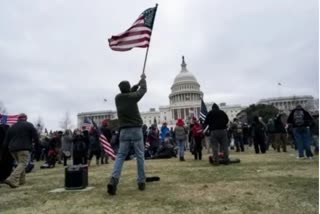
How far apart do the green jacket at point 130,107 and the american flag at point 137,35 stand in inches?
59.7

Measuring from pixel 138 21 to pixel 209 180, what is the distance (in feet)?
13.2

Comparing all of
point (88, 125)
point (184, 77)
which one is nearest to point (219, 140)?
point (88, 125)

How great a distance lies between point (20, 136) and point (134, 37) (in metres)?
4.08

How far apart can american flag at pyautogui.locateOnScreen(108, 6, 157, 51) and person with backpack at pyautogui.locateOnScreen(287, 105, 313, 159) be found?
22.1 feet

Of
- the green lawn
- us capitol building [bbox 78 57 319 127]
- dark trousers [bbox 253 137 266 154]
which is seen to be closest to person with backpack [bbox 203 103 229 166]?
the green lawn

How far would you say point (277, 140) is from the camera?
1794 centimetres

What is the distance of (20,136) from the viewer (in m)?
8.95

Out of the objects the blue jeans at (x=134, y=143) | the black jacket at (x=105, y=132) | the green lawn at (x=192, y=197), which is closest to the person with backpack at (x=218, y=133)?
the green lawn at (x=192, y=197)

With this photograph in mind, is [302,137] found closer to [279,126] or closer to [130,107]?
[279,126]

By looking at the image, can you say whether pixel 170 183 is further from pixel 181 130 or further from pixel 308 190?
pixel 181 130

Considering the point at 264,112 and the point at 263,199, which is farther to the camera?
the point at 264,112

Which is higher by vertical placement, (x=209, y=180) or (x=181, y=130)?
(x=181, y=130)

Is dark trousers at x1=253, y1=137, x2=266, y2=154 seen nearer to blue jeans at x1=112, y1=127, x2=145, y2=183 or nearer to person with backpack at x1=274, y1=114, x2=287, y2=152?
person with backpack at x1=274, y1=114, x2=287, y2=152

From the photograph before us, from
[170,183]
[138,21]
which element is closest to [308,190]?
[170,183]
